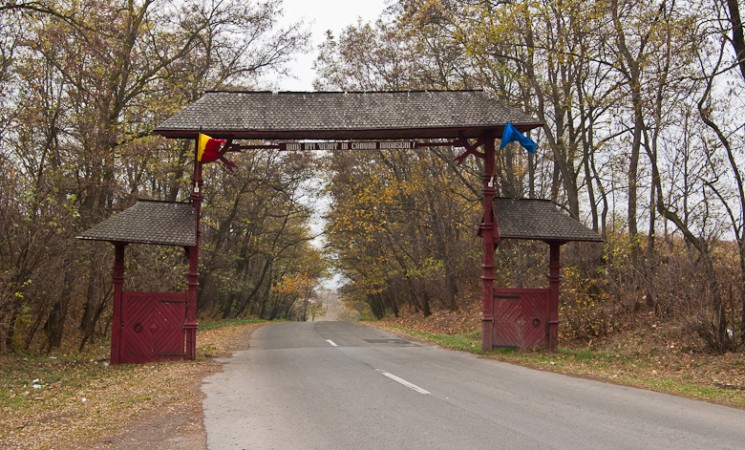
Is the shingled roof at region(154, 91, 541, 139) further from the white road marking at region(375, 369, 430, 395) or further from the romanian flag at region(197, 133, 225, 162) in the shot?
the white road marking at region(375, 369, 430, 395)

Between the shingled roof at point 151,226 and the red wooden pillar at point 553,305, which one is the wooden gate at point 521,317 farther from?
the shingled roof at point 151,226

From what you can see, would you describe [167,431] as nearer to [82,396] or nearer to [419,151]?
[82,396]

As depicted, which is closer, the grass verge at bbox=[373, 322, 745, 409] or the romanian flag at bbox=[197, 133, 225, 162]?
the grass verge at bbox=[373, 322, 745, 409]

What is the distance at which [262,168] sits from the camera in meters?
34.5

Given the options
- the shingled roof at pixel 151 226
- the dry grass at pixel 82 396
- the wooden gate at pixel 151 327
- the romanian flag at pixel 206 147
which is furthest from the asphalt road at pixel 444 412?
the romanian flag at pixel 206 147

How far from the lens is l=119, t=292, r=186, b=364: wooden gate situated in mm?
14789

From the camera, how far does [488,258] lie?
53.4ft

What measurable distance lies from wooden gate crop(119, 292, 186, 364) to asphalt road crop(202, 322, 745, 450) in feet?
8.18

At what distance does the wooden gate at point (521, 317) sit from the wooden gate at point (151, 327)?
26.2 ft

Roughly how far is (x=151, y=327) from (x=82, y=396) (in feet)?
14.3

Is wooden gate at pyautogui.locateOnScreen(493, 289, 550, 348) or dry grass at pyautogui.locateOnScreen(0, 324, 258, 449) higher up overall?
wooden gate at pyautogui.locateOnScreen(493, 289, 550, 348)

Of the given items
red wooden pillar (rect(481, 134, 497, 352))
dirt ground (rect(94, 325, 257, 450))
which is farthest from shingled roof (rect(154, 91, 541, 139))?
dirt ground (rect(94, 325, 257, 450))

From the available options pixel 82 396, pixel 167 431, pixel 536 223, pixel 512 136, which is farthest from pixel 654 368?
pixel 82 396

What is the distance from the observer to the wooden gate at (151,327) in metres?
14.8
